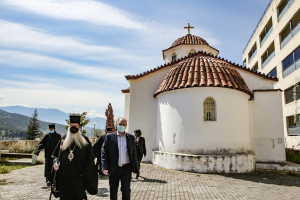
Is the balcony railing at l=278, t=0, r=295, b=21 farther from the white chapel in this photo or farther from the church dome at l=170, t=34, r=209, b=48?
the white chapel

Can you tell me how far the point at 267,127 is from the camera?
12.2 m

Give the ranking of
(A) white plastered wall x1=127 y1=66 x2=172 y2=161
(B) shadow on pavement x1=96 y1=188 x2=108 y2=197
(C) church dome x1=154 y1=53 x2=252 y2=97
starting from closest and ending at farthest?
(B) shadow on pavement x1=96 y1=188 x2=108 y2=197
(C) church dome x1=154 y1=53 x2=252 y2=97
(A) white plastered wall x1=127 y1=66 x2=172 y2=161

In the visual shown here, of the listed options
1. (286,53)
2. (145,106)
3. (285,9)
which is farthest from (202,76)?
(285,9)

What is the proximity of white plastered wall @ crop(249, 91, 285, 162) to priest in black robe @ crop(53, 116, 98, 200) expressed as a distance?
430 inches

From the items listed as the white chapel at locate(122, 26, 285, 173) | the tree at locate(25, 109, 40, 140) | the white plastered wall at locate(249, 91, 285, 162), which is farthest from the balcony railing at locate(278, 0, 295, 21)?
the tree at locate(25, 109, 40, 140)

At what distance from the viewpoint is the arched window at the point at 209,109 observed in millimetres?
10568

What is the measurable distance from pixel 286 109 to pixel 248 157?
43.2 ft

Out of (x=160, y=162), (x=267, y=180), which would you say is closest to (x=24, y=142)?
(x=160, y=162)

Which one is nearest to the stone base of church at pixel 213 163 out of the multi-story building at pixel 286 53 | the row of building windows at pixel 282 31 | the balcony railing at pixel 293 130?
the multi-story building at pixel 286 53

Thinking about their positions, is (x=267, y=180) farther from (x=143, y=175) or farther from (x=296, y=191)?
(x=143, y=175)

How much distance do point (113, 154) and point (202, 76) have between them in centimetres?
744

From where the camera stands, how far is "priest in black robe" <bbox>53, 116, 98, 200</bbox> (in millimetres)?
3729

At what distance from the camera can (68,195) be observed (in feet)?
12.1

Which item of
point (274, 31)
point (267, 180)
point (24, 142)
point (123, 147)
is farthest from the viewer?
point (274, 31)
